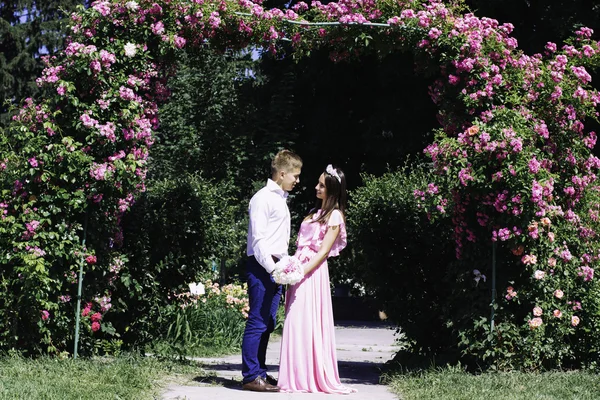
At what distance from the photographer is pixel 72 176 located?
700 cm

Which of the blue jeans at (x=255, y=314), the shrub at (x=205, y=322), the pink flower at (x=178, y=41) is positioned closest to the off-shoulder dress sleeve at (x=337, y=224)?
the blue jeans at (x=255, y=314)

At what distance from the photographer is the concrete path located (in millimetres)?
5750

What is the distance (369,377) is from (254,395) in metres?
2.36

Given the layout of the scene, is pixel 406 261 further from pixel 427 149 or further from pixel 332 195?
pixel 332 195

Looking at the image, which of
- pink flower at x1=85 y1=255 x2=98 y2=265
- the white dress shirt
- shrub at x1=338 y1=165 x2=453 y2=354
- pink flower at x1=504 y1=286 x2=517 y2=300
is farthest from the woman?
shrub at x1=338 y1=165 x2=453 y2=354

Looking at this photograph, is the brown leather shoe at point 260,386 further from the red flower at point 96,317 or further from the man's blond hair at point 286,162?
the red flower at point 96,317

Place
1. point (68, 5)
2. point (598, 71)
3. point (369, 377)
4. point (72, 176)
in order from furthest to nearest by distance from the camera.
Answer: point (68, 5), point (598, 71), point (369, 377), point (72, 176)

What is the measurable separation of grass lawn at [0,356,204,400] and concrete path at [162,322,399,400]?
203mm

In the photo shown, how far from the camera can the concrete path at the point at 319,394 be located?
226 inches

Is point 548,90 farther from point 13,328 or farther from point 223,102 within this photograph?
point 223,102

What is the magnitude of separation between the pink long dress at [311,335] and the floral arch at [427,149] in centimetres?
158

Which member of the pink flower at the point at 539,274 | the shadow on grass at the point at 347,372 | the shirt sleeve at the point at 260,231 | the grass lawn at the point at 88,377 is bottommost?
the shadow on grass at the point at 347,372

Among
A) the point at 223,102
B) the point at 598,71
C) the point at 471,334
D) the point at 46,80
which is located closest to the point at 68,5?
the point at 223,102

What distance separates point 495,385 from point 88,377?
3.06 metres
